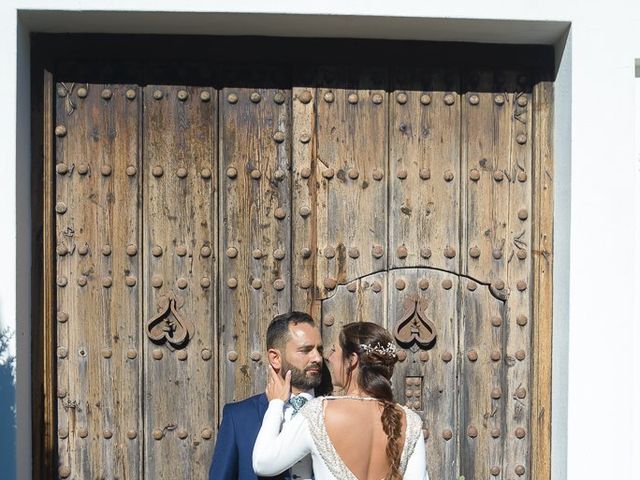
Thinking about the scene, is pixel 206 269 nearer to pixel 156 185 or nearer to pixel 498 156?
pixel 156 185

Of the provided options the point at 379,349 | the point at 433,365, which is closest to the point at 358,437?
the point at 379,349

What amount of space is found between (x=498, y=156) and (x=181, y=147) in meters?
0.92

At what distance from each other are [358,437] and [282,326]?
41 cm

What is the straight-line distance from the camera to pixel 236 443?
2525mm

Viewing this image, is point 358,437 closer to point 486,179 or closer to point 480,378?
point 480,378

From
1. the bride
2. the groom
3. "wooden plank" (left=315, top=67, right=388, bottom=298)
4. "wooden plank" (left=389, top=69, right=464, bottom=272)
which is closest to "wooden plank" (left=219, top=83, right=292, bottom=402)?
"wooden plank" (left=315, top=67, right=388, bottom=298)

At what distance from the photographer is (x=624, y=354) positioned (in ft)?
8.83

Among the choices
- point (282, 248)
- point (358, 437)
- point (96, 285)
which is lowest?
point (358, 437)

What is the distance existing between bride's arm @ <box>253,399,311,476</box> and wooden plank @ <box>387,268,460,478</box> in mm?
584

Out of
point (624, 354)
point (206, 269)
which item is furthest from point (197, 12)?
point (624, 354)

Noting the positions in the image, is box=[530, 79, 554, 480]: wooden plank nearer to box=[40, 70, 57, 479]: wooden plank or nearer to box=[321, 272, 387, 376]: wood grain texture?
box=[321, 272, 387, 376]: wood grain texture

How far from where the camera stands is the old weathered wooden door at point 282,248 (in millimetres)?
2809

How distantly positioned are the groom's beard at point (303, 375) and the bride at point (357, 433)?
160 millimetres

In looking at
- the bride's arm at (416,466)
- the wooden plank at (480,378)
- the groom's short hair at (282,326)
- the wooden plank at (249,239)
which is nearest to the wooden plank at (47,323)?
the wooden plank at (249,239)
